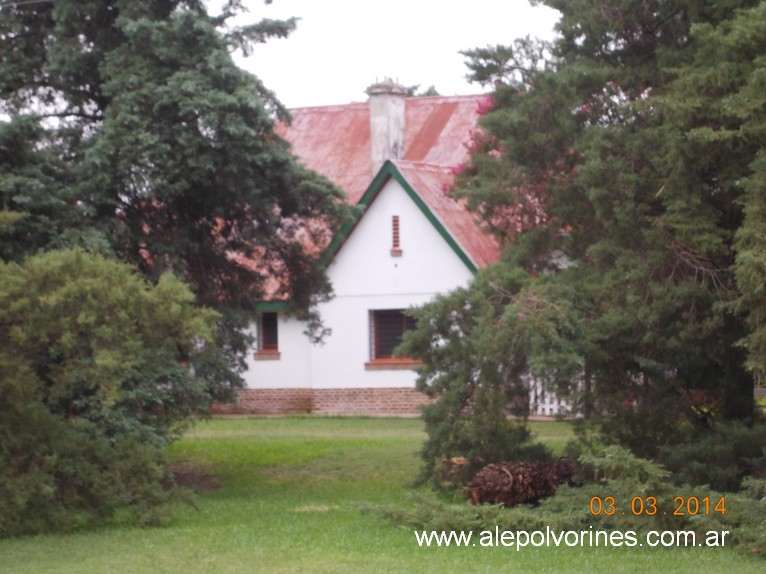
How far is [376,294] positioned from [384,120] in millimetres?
6081

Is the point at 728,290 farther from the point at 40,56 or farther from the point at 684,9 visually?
the point at 40,56

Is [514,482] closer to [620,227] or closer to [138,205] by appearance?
[620,227]

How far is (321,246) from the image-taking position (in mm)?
20297

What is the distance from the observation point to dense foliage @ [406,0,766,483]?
14719 millimetres

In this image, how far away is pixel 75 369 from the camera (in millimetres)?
12867

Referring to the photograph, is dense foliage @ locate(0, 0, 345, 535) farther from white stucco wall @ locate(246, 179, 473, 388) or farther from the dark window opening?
the dark window opening

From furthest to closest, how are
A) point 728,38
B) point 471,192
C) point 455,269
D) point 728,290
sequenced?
point 455,269, point 471,192, point 728,290, point 728,38

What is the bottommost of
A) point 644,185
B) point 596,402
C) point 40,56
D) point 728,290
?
point 596,402

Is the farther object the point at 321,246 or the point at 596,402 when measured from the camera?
the point at 321,246

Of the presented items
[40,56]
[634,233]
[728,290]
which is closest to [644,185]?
[634,233]

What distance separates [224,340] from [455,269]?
11.8m

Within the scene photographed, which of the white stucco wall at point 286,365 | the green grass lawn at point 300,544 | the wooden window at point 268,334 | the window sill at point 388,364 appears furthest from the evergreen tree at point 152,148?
the wooden window at point 268,334

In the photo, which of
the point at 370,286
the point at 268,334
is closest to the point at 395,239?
the point at 370,286
